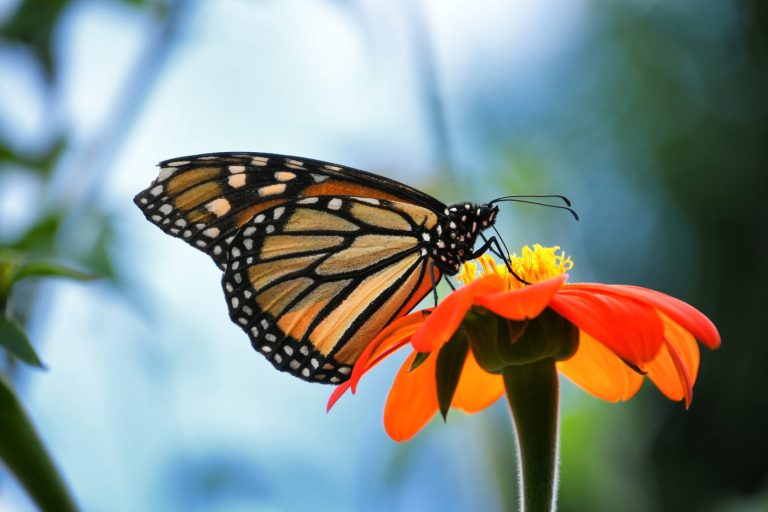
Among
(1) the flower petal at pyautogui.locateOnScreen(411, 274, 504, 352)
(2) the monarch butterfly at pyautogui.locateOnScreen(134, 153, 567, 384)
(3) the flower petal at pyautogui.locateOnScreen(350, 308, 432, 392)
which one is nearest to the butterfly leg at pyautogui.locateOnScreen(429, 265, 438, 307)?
(2) the monarch butterfly at pyautogui.locateOnScreen(134, 153, 567, 384)

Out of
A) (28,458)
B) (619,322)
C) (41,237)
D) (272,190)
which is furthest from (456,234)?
(28,458)

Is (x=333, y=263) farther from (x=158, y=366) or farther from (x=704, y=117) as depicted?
(x=704, y=117)

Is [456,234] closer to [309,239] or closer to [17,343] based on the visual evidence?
[309,239]

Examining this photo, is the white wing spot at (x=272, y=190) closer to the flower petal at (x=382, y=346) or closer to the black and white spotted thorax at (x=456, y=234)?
the black and white spotted thorax at (x=456, y=234)

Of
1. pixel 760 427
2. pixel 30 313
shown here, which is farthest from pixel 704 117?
pixel 30 313

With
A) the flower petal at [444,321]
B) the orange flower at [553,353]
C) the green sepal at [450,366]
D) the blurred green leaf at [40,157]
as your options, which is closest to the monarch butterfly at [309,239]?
the orange flower at [553,353]

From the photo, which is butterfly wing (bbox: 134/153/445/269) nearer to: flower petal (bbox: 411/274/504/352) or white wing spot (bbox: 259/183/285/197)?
white wing spot (bbox: 259/183/285/197)
